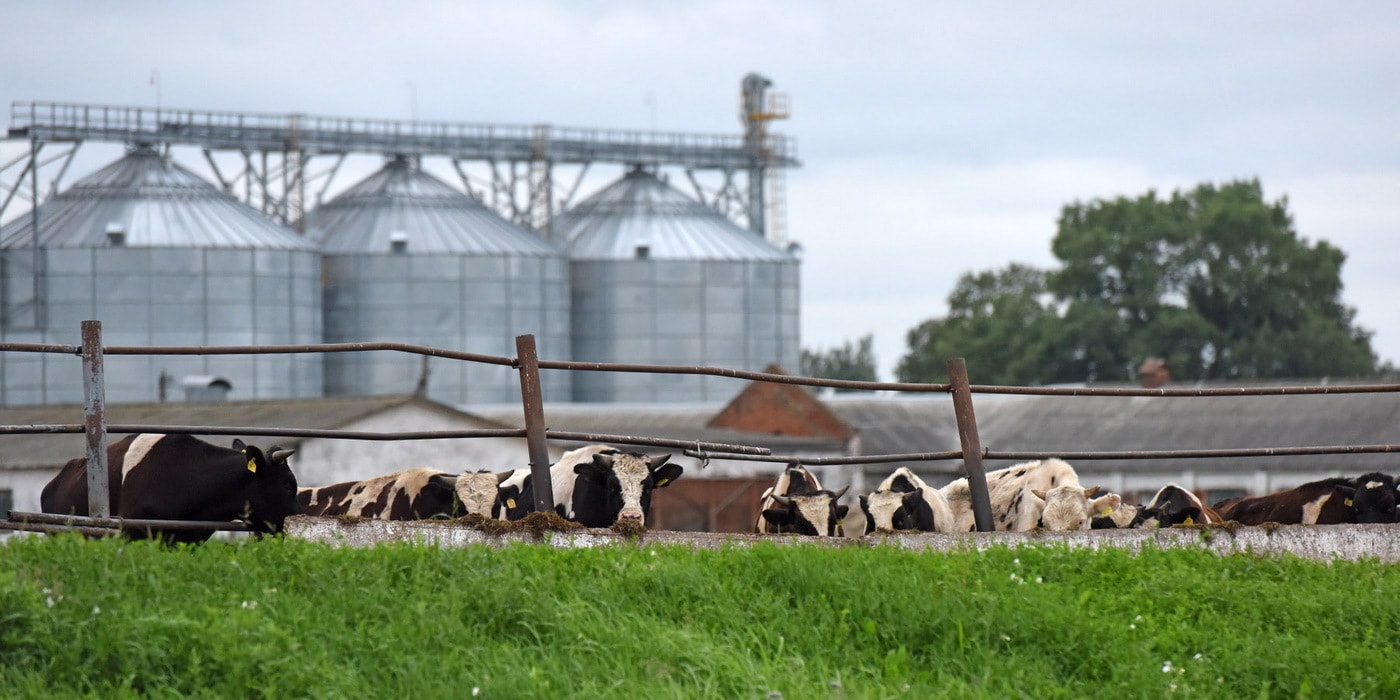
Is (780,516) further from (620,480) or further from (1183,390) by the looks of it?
(1183,390)

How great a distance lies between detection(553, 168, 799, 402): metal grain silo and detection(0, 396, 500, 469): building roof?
21.7m

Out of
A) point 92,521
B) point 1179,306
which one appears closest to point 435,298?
point 1179,306

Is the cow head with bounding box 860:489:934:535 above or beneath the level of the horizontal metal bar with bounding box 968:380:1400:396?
Result: beneath

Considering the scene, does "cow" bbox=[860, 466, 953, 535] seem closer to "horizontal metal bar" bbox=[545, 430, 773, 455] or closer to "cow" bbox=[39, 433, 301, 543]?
"horizontal metal bar" bbox=[545, 430, 773, 455]

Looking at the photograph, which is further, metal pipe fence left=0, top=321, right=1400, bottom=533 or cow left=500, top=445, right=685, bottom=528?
cow left=500, top=445, right=685, bottom=528

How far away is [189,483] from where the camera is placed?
1095 centimetres

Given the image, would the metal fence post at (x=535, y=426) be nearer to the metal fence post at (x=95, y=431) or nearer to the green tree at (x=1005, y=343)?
the metal fence post at (x=95, y=431)

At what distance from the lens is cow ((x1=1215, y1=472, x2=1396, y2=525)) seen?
45.2 feet

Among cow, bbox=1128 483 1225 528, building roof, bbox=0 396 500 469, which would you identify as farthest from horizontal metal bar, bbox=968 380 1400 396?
building roof, bbox=0 396 500 469

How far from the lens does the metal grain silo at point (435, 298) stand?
5297 centimetres

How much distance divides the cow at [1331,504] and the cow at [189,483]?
679 cm

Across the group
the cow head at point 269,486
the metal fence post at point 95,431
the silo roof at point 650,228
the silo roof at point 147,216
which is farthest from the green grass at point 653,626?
the silo roof at point 650,228

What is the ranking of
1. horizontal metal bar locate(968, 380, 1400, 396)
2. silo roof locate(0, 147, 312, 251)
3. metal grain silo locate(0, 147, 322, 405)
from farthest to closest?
silo roof locate(0, 147, 312, 251), metal grain silo locate(0, 147, 322, 405), horizontal metal bar locate(968, 380, 1400, 396)

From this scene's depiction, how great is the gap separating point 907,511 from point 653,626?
20.6 feet
